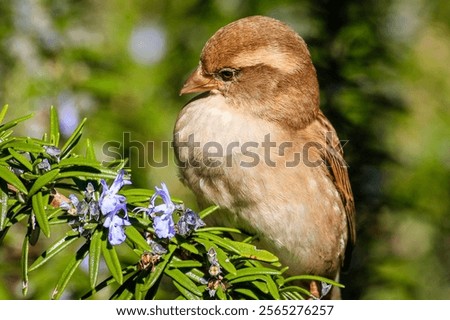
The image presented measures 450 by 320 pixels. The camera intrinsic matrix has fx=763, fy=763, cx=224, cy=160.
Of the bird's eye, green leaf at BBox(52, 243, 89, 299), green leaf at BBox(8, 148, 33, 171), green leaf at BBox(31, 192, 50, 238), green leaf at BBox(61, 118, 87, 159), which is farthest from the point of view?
the bird's eye

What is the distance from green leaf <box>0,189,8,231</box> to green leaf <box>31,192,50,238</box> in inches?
3.7

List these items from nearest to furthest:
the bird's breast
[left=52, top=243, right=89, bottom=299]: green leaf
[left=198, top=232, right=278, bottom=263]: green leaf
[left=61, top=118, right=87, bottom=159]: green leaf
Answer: [left=52, top=243, right=89, bottom=299]: green leaf
[left=61, top=118, right=87, bottom=159]: green leaf
[left=198, top=232, right=278, bottom=263]: green leaf
the bird's breast

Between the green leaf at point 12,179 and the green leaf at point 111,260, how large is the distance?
0.29 m

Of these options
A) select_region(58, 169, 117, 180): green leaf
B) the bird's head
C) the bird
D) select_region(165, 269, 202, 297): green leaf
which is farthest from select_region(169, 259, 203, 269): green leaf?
the bird's head

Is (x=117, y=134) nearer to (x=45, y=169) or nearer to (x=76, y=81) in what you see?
(x=76, y=81)

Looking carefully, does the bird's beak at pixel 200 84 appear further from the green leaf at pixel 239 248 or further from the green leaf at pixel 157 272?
the green leaf at pixel 157 272

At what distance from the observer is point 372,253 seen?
4887mm

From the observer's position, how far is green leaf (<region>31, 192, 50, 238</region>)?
2.21 metres

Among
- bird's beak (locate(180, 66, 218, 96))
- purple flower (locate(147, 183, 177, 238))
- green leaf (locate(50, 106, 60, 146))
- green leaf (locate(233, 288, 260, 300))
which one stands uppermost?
green leaf (locate(50, 106, 60, 146))

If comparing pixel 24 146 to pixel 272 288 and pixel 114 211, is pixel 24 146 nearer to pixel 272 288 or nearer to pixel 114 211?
pixel 114 211

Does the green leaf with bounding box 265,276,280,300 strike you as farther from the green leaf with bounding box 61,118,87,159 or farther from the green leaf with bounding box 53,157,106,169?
the green leaf with bounding box 61,118,87,159

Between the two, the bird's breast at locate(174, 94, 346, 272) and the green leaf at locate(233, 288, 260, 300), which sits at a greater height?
the green leaf at locate(233, 288, 260, 300)

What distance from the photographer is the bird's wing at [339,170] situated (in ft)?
14.2

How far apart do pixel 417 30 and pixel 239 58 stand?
184 centimetres
